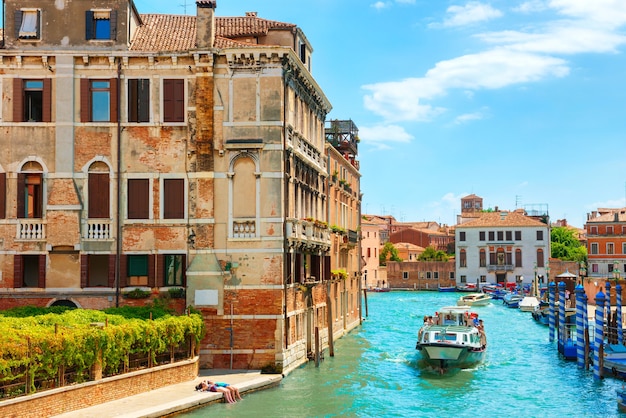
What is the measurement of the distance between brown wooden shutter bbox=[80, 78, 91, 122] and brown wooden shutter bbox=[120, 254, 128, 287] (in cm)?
375

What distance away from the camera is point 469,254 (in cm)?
8444

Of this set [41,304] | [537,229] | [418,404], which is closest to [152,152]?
[41,304]

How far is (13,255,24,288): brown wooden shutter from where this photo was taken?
21.0m

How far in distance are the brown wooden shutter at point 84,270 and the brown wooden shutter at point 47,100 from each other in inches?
147

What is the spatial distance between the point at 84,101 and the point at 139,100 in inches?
56.4

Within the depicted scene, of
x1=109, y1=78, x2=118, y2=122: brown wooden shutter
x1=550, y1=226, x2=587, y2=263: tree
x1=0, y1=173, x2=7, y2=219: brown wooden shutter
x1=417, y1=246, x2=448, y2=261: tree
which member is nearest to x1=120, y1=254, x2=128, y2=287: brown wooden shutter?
x1=0, y1=173, x2=7, y2=219: brown wooden shutter

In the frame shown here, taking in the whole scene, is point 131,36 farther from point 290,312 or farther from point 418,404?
point 418,404

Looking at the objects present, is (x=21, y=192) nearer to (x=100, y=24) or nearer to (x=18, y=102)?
(x=18, y=102)

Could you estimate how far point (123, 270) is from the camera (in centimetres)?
2109

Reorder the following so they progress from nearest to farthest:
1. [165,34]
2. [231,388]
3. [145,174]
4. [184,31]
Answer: [231,388], [145,174], [165,34], [184,31]

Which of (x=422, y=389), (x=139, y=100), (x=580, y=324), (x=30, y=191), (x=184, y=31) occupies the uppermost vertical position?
(x=184, y=31)

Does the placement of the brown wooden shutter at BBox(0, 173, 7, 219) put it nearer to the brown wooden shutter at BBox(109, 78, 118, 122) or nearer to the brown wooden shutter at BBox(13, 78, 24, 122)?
the brown wooden shutter at BBox(13, 78, 24, 122)

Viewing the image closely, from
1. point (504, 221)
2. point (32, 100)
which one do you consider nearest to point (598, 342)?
point (32, 100)

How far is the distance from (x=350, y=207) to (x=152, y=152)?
61.7ft
